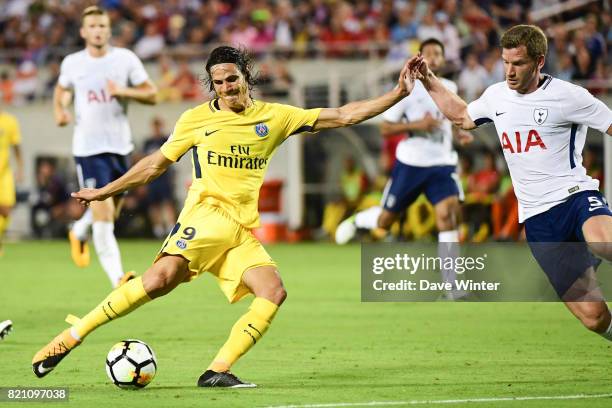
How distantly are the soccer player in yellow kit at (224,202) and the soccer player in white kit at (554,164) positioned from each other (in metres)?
0.75

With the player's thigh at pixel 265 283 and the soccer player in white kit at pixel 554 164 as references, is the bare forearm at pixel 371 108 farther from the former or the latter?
the player's thigh at pixel 265 283

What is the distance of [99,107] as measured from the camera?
13336mm

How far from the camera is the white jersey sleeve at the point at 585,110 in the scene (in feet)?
26.1

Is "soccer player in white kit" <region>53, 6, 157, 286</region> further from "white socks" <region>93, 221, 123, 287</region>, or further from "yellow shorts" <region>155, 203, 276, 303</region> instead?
"yellow shorts" <region>155, 203, 276, 303</region>

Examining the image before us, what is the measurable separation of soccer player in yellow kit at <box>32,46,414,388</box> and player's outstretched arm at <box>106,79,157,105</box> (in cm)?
476

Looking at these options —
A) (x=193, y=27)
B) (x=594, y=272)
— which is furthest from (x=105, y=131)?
(x=193, y=27)

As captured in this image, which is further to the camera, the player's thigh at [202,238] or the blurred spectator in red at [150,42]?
the blurred spectator in red at [150,42]

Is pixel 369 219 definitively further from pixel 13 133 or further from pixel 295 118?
pixel 13 133

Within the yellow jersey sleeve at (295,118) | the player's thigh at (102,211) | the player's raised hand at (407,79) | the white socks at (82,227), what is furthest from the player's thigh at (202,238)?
the white socks at (82,227)

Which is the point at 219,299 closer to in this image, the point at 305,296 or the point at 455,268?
the point at 305,296

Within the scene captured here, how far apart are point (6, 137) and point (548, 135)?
12.3 metres

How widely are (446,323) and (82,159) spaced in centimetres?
443

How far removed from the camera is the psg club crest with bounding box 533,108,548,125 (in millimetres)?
8034

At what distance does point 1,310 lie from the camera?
12773 millimetres
